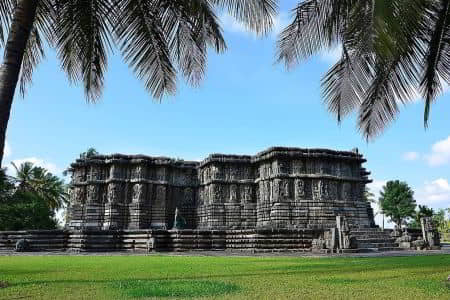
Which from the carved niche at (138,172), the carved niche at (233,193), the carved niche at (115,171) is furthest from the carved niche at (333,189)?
the carved niche at (115,171)

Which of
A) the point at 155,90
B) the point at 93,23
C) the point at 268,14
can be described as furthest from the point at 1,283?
the point at 268,14

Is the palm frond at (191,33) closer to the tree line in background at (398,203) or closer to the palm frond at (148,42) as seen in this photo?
the palm frond at (148,42)

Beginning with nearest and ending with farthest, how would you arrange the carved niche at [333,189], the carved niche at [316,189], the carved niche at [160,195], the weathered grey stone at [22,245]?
the weathered grey stone at [22,245], the carved niche at [316,189], the carved niche at [333,189], the carved niche at [160,195]

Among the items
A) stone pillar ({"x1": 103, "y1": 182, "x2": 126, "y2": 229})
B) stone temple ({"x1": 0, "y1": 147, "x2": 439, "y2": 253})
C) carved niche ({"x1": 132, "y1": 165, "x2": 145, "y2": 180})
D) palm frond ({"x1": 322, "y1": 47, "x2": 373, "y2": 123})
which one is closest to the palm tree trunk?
palm frond ({"x1": 322, "y1": 47, "x2": 373, "y2": 123})

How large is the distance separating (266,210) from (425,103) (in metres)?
27.3

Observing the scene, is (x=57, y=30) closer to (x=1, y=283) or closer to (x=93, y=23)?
(x=93, y=23)

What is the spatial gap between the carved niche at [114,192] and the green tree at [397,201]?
46498mm

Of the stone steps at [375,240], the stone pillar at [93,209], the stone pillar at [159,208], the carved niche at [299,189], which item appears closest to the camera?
the stone steps at [375,240]

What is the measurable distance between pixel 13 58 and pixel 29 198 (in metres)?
37.5

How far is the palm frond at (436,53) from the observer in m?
6.94

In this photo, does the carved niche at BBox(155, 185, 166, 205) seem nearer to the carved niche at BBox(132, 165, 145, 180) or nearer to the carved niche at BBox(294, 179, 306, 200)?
the carved niche at BBox(132, 165, 145, 180)

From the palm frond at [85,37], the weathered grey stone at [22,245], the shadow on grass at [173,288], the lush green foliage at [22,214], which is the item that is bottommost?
the weathered grey stone at [22,245]

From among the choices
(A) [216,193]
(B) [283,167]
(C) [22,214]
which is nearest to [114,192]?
(C) [22,214]

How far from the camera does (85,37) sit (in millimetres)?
7910
